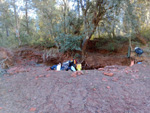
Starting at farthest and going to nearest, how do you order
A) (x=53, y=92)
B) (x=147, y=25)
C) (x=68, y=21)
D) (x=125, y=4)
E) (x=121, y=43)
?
(x=121, y=43) < (x=147, y=25) < (x=68, y=21) < (x=125, y=4) < (x=53, y=92)

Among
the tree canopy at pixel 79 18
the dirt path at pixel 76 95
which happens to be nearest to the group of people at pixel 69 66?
the tree canopy at pixel 79 18

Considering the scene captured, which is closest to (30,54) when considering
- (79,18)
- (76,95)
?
(79,18)

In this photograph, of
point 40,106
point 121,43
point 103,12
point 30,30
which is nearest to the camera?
point 40,106

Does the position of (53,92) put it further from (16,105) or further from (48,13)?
(48,13)

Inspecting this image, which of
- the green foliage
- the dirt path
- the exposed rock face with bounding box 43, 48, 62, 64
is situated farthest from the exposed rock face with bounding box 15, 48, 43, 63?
the dirt path

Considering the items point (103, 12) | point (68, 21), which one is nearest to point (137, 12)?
point (103, 12)

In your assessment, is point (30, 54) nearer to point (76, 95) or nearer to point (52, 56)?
point (52, 56)

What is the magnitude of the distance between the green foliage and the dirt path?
4820 millimetres

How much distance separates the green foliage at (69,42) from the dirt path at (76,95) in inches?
190

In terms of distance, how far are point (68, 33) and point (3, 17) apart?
6.18 m

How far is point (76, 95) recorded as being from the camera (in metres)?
2.39

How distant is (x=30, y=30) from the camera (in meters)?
12.0

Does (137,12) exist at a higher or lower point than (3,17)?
lower

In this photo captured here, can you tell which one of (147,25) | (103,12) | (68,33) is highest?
(103,12)
